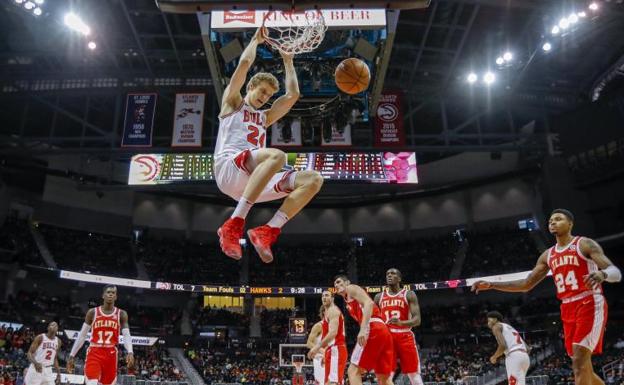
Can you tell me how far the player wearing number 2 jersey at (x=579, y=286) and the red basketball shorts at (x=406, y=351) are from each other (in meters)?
1.88

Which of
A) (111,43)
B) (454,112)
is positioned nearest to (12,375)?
(111,43)

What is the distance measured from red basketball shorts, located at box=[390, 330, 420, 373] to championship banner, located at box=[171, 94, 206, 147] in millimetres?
12040

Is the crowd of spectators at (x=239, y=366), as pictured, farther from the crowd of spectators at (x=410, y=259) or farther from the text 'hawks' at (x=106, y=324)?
the text 'hawks' at (x=106, y=324)

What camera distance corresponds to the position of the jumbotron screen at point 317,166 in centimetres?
1892

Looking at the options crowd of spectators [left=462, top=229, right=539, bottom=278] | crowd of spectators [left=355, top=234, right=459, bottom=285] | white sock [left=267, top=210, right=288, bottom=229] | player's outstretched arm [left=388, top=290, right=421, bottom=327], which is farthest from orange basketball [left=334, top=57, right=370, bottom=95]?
crowd of spectators [left=355, top=234, right=459, bottom=285]

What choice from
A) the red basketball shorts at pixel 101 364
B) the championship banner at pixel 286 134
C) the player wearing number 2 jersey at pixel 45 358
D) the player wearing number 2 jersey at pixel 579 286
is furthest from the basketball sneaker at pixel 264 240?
the championship banner at pixel 286 134

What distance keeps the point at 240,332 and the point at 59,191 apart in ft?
42.9

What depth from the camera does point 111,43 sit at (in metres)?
19.0

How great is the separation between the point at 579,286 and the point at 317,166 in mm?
14044

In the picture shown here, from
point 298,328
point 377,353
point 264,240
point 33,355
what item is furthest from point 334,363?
point 298,328

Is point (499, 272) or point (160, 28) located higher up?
point (160, 28)

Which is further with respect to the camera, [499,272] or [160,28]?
[499,272]

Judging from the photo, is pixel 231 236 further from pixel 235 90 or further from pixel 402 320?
pixel 402 320

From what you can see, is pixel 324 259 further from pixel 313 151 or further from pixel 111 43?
pixel 111 43
